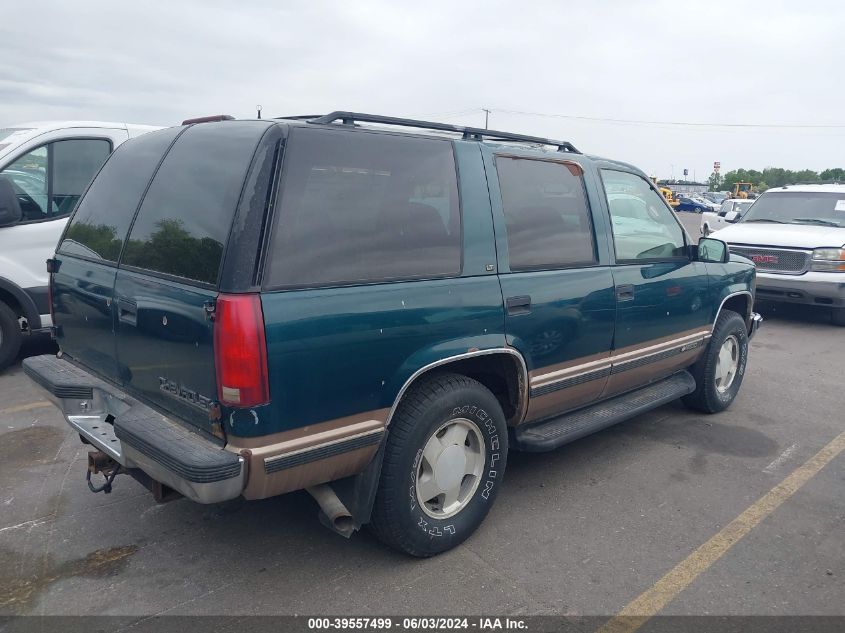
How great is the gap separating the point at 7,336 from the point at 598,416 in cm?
503

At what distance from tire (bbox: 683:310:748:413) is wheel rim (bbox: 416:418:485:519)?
2573 millimetres

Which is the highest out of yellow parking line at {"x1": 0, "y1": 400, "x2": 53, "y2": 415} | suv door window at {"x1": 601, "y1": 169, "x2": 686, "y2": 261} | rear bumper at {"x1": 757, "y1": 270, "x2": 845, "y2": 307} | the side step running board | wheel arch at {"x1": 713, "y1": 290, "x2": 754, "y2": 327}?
suv door window at {"x1": 601, "y1": 169, "x2": 686, "y2": 261}

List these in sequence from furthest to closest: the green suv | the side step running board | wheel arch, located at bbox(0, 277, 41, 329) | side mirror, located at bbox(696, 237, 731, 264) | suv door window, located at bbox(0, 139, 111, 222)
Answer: suv door window, located at bbox(0, 139, 111, 222), wheel arch, located at bbox(0, 277, 41, 329), side mirror, located at bbox(696, 237, 731, 264), the side step running board, the green suv

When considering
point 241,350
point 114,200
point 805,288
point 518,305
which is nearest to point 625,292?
point 518,305

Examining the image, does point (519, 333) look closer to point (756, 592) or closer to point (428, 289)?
point (428, 289)

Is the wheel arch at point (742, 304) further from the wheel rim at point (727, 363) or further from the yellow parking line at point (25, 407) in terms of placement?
the yellow parking line at point (25, 407)

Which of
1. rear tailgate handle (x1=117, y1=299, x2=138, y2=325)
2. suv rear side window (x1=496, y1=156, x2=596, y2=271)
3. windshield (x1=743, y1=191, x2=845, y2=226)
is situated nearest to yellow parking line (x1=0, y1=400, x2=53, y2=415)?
rear tailgate handle (x1=117, y1=299, x2=138, y2=325)

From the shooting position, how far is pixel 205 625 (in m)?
2.77

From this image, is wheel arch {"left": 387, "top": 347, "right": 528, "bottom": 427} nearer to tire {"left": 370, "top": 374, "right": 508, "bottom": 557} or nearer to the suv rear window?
tire {"left": 370, "top": 374, "right": 508, "bottom": 557}

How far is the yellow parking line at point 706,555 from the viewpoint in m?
2.92

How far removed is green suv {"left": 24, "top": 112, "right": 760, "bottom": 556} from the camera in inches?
103

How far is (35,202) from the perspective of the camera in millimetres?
6242

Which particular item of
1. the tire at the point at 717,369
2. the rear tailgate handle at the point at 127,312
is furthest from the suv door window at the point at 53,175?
the tire at the point at 717,369

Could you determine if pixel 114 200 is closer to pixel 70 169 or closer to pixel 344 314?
pixel 344 314
